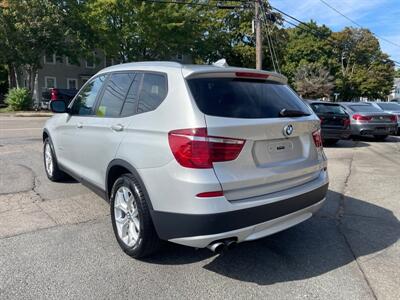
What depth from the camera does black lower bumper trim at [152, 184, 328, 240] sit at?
118 inches

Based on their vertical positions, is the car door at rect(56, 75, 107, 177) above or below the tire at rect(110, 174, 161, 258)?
above

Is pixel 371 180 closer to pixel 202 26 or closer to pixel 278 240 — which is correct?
pixel 278 240

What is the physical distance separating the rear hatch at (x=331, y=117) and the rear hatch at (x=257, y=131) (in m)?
8.86

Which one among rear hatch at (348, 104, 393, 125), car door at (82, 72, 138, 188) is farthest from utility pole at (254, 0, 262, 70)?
car door at (82, 72, 138, 188)

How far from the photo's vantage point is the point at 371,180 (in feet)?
23.9

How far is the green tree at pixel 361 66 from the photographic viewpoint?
208 feet

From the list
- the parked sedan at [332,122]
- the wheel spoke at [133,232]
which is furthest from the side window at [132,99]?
the parked sedan at [332,122]

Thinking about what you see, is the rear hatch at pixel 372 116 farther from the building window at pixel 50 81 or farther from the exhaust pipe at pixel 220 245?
the building window at pixel 50 81

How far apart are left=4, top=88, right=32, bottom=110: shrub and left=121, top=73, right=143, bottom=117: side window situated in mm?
25467

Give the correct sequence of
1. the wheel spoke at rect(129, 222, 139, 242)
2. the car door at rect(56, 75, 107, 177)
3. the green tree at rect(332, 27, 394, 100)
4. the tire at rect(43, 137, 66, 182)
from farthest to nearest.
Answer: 1. the green tree at rect(332, 27, 394, 100)
2. the tire at rect(43, 137, 66, 182)
3. the car door at rect(56, 75, 107, 177)
4. the wheel spoke at rect(129, 222, 139, 242)

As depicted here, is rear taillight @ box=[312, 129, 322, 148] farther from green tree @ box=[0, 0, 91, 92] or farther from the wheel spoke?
green tree @ box=[0, 0, 91, 92]

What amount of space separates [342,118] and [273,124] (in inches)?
389

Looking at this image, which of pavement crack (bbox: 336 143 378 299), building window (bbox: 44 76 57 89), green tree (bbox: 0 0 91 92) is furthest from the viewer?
building window (bbox: 44 76 57 89)

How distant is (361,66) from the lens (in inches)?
2635
